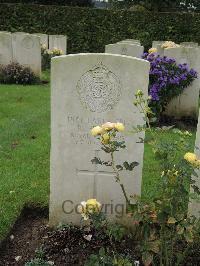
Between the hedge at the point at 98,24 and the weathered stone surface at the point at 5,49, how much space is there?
5.93 metres

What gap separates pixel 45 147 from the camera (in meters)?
5.61

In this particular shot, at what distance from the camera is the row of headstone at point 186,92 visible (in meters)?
7.26

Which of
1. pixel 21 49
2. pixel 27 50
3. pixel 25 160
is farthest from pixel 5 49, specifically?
pixel 25 160

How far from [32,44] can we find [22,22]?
6.48 metres

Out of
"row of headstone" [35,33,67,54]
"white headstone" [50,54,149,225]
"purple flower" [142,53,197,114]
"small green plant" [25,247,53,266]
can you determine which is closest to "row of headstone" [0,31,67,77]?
"row of headstone" [35,33,67,54]

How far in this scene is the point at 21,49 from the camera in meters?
10.3

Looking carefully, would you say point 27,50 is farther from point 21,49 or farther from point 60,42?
point 60,42

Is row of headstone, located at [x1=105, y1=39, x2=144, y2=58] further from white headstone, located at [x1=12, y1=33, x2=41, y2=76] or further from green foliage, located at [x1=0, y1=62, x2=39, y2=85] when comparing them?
green foliage, located at [x1=0, y1=62, x2=39, y2=85]

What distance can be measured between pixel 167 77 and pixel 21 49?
4562 mm

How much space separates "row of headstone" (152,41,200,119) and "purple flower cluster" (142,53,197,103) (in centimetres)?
14

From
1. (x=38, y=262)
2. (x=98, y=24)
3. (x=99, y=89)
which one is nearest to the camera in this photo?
(x=38, y=262)

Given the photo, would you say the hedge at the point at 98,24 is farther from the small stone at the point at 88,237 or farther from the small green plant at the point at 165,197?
the small green plant at the point at 165,197

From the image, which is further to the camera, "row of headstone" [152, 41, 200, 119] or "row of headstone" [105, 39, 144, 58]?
"row of headstone" [105, 39, 144, 58]

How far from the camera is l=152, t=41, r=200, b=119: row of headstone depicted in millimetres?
7262
